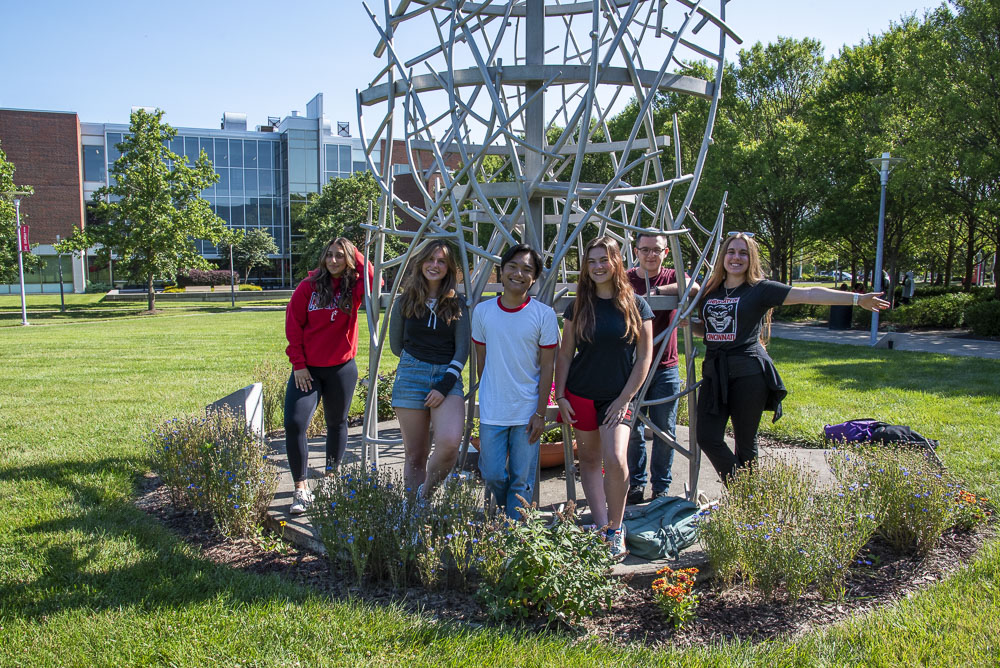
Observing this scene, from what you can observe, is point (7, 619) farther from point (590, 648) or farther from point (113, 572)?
point (590, 648)

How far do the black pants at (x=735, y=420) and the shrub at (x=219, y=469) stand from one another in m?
2.43

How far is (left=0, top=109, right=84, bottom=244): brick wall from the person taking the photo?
1882 inches

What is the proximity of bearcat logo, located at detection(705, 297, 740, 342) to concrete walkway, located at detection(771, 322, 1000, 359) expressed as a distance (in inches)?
405

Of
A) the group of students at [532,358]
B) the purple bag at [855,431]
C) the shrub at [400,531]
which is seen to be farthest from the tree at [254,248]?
the shrub at [400,531]

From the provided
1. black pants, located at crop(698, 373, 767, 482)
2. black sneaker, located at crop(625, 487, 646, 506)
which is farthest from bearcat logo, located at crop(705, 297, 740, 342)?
black sneaker, located at crop(625, 487, 646, 506)

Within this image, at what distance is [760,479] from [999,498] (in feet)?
6.48

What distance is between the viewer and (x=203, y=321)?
76.3 feet

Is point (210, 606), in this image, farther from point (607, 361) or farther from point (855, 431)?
point (855, 431)

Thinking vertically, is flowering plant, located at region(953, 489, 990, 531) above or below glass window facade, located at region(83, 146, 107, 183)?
below

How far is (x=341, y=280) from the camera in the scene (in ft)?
13.7

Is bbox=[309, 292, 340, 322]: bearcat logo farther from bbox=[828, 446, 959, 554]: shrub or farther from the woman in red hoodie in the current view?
bbox=[828, 446, 959, 554]: shrub

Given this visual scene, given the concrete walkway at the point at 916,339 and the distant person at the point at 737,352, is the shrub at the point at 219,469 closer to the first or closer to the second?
the distant person at the point at 737,352

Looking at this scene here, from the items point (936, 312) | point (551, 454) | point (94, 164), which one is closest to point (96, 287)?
point (94, 164)

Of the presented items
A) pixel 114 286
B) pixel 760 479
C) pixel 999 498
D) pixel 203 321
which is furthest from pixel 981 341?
pixel 114 286
